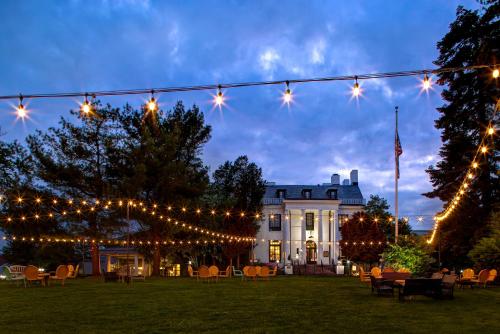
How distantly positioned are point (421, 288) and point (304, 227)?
3315cm

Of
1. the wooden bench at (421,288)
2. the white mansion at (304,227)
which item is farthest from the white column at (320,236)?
the wooden bench at (421,288)

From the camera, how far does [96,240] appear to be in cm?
2844

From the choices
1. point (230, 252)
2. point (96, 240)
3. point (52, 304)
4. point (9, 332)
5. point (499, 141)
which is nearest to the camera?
point (9, 332)

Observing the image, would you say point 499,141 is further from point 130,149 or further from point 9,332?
point 9,332

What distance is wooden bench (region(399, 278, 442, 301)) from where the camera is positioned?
13.5 m

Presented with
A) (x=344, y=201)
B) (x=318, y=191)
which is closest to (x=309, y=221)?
(x=318, y=191)

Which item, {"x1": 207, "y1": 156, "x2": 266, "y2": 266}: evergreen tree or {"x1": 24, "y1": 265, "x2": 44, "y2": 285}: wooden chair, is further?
{"x1": 207, "y1": 156, "x2": 266, "y2": 266}: evergreen tree

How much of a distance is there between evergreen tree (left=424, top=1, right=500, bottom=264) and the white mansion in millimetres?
19508

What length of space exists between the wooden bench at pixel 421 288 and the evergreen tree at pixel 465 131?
445 inches

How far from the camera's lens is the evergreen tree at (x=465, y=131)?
24.3 meters

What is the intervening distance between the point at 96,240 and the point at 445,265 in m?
20.2

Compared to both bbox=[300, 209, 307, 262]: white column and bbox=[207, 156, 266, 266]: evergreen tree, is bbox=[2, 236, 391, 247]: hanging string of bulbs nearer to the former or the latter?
bbox=[207, 156, 266, 266]: evergreen tree

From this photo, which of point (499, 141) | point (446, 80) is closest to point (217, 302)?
point (499, 141)

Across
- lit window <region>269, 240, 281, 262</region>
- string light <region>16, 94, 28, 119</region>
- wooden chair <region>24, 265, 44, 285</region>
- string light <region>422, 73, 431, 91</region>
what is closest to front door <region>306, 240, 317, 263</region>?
Result: lit window <region>269, 240, 281, 262</region>
